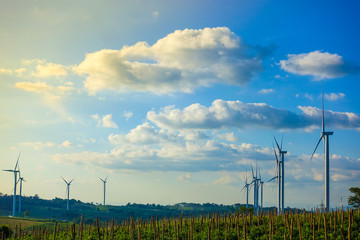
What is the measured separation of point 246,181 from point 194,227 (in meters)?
94.5

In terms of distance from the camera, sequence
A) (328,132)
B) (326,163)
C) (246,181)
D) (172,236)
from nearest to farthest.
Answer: (172,236) < (326,163) < (328,132) < (246,181)

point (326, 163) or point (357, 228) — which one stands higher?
point (326, 163)

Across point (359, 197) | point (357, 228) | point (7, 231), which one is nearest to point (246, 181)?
point (359, 197)

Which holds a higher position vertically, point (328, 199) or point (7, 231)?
point (328, 199)

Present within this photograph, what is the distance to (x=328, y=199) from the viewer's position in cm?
7338

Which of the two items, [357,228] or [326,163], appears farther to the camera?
[326,163]

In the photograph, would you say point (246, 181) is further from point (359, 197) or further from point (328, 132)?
point (328, 132)

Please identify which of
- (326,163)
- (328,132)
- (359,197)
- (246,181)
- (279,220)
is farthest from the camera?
(246,181)

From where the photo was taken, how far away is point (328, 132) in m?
82.9

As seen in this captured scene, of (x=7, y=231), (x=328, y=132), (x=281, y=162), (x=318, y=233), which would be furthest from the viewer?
(x=281, y=162)

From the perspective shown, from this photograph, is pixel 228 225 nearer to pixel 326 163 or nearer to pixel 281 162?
pixel 326 163

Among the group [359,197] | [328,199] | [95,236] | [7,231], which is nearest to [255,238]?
[95,236]

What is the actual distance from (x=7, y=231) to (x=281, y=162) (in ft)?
208

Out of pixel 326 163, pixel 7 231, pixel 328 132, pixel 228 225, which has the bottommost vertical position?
pixel 7 231
